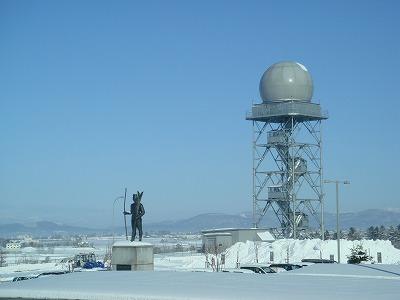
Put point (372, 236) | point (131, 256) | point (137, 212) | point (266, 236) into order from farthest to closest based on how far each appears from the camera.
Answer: point (372, 236) → point (266, 236) → point (137, 212) → point (131, 256)

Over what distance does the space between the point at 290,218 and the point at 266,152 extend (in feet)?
24.8

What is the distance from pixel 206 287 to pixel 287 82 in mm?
54646

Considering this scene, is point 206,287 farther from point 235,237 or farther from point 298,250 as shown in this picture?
point 235,237

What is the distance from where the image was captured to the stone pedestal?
1199 inches

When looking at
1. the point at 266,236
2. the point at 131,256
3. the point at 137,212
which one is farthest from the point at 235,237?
the point at 131,256

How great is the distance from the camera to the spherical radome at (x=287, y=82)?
7312 cm

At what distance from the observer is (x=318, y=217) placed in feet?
247

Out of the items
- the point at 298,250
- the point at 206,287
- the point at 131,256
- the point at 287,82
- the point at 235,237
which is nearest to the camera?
the point at 206,287

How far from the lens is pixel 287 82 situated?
2879 inches

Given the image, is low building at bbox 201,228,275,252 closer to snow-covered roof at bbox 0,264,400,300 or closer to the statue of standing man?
the statue of standing man

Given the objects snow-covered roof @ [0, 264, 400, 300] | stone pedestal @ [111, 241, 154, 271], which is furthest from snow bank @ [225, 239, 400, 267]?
snow-covered roof @ [0, 264, 400, 300]

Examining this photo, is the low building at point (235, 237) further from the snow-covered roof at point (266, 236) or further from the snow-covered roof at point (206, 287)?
the snow-covered roof at point (206, 287)

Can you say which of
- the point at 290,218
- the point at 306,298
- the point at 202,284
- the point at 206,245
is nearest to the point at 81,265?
the point at 206,245

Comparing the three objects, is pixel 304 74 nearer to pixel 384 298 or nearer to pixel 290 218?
pixel 290 218
